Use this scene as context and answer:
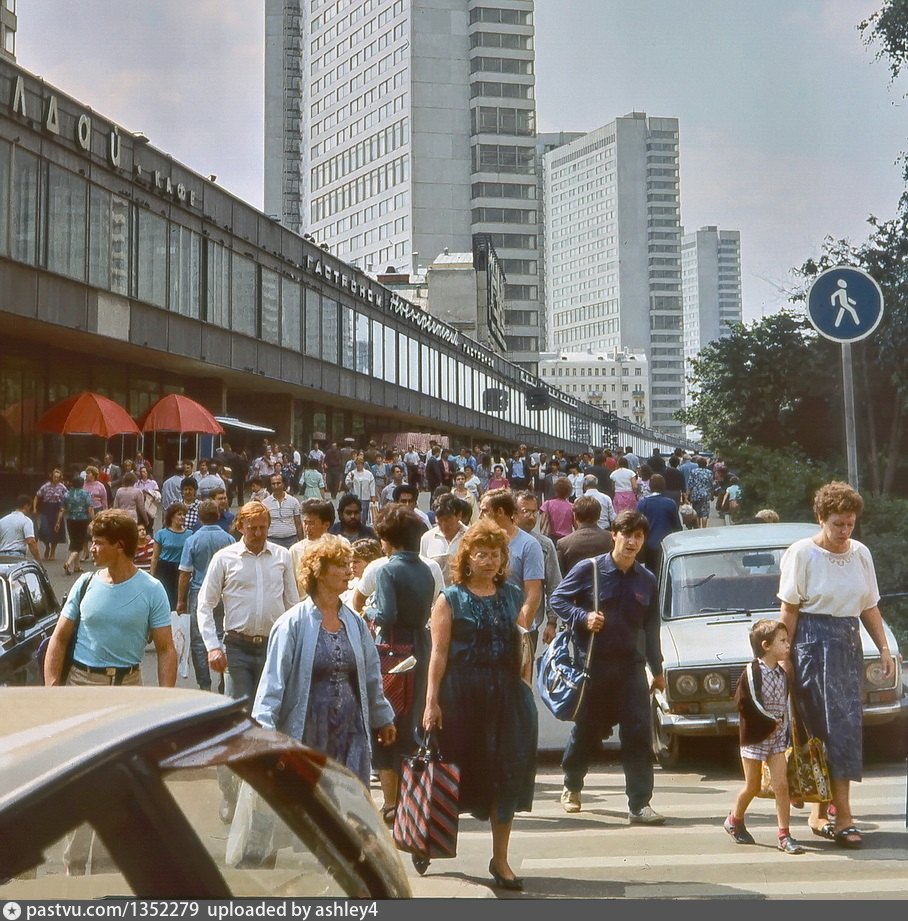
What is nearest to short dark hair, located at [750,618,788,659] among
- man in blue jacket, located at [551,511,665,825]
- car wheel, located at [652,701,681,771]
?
man in blue jacket, located at [551,511,665,825]

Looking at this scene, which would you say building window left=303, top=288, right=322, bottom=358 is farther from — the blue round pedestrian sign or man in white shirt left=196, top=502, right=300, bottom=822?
the blue round pedestrian sign

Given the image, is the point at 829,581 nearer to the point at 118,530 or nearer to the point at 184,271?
the point at 118,530

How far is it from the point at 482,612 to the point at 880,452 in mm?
11796

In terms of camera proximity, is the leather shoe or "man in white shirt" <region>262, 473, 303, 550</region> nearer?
the leather shoe

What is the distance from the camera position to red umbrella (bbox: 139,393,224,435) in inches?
1117

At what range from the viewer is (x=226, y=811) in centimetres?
220

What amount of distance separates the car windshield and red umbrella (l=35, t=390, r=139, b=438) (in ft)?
60.2

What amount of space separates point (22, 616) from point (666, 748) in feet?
15.3

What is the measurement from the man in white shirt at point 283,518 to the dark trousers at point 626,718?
20.8 feet

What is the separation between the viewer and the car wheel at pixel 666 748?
8469 mm

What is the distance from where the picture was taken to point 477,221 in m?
139

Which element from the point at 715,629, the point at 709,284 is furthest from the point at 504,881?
the point at 709,284

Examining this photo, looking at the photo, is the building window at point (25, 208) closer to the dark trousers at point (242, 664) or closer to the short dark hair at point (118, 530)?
the dark trousers at point (242, 664)

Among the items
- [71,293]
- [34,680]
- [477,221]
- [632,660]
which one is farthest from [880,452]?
[477,221]
